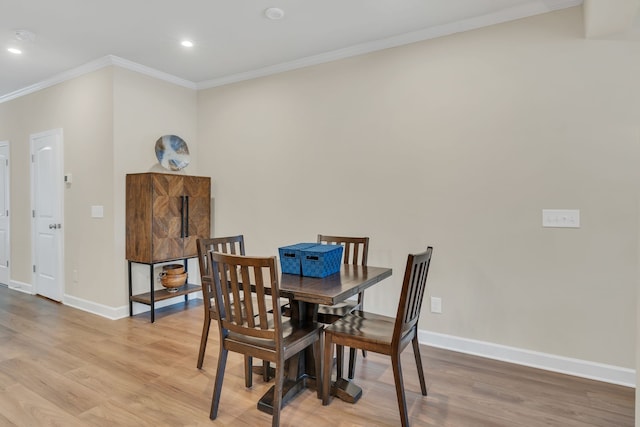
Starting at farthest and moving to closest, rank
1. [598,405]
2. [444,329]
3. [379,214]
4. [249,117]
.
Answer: [249,117]
[379,214]
[444,329]
[598,405]

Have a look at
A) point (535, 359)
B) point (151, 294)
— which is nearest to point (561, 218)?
point (535, 359)

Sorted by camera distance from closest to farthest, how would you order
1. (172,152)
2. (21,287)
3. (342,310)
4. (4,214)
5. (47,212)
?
(342,310) < (172,152) < (47,212) < (21,287) < (4,214)

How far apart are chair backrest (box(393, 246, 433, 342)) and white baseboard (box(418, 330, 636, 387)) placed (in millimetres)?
1153

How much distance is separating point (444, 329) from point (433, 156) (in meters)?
1.45

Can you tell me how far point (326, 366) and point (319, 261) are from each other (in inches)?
23.7

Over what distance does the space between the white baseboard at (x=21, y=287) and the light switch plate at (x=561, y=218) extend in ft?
18.9

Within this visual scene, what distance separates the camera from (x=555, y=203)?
8.75ft

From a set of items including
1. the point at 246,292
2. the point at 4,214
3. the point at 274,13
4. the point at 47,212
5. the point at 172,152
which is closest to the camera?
the point at 246,292

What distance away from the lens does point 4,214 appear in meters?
5.17

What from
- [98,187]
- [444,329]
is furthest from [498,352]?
[98,187]

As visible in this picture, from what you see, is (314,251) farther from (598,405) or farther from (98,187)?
(98,187)

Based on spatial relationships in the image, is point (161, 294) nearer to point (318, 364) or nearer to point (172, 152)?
point (172, 152)

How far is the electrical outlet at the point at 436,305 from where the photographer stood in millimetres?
3096

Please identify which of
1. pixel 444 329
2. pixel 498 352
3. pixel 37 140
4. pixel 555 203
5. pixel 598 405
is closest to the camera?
pixel 598 405
